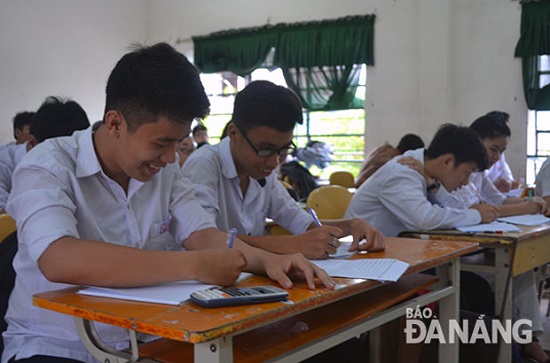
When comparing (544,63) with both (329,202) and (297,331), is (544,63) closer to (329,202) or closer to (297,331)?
(329,202)

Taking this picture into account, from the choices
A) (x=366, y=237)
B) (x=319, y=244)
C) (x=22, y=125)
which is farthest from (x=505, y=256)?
(x=22, y=125)

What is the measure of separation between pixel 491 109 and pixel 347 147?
5.72 feet

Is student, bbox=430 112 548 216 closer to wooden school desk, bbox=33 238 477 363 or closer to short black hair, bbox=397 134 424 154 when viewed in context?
short black hair, bbox=397 134 424 154

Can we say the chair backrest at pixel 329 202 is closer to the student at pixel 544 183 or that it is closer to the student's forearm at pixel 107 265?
the student at pixel 544 183

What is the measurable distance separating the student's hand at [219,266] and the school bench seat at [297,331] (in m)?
0.14

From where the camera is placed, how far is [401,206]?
2.50 m

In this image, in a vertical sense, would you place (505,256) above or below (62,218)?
below

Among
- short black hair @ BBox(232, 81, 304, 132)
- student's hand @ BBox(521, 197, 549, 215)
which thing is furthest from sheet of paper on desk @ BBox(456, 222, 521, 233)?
short black hair @ BBox(232, 81, 304, 132)

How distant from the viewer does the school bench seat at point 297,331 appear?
1.10 meters

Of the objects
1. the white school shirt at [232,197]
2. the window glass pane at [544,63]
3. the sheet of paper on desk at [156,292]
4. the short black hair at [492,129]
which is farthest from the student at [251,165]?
the window glass pane at [544,63]

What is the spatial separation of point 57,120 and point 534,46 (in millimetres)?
5048

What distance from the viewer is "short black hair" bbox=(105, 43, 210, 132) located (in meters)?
1.22

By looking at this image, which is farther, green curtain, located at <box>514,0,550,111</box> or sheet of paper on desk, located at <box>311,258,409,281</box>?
green curtain, located at <box>514,0,550,111</box>

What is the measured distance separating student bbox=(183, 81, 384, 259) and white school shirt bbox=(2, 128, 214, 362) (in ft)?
1.37
